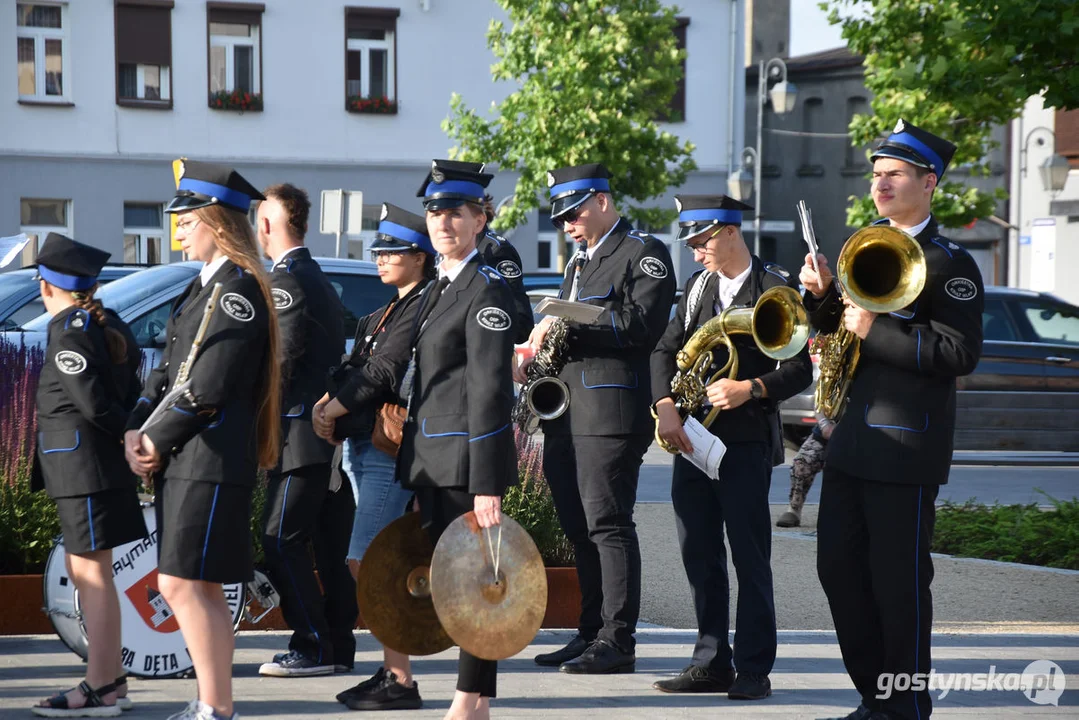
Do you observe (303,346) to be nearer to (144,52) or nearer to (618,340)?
(618,340)

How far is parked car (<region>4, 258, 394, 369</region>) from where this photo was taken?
1162 cm

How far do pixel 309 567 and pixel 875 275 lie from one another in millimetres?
2620

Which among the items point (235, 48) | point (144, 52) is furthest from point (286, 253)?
point (235, 48)

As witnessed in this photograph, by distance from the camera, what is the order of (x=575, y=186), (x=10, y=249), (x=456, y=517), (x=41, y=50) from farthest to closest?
(x=41, y=50) < (x=10, y=249) < (x=575, y=186) < (x=456, y=517)

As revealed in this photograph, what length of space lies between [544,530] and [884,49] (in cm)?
697

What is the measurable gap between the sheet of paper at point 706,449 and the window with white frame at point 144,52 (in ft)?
85.8

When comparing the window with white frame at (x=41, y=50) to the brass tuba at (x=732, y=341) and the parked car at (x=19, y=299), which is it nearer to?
the parked car at (x=19, y=299)

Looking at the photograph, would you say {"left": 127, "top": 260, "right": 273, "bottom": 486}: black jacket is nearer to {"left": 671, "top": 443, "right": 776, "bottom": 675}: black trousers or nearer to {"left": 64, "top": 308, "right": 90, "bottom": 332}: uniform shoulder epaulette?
{"left": 64, "top": 308, "right": 90, "bottom": 332}: uniform shoulder epaulette

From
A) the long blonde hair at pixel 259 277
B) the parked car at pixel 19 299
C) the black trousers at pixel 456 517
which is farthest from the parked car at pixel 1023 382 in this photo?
the long blonde hair at pixel 259 277

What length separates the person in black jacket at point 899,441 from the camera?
17.2ft

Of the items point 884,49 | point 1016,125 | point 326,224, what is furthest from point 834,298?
point 1016,125

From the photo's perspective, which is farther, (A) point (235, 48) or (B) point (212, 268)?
(A) point (235, 48)

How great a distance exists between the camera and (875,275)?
17.4ft

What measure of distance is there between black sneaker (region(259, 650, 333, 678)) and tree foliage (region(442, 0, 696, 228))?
21.5m
